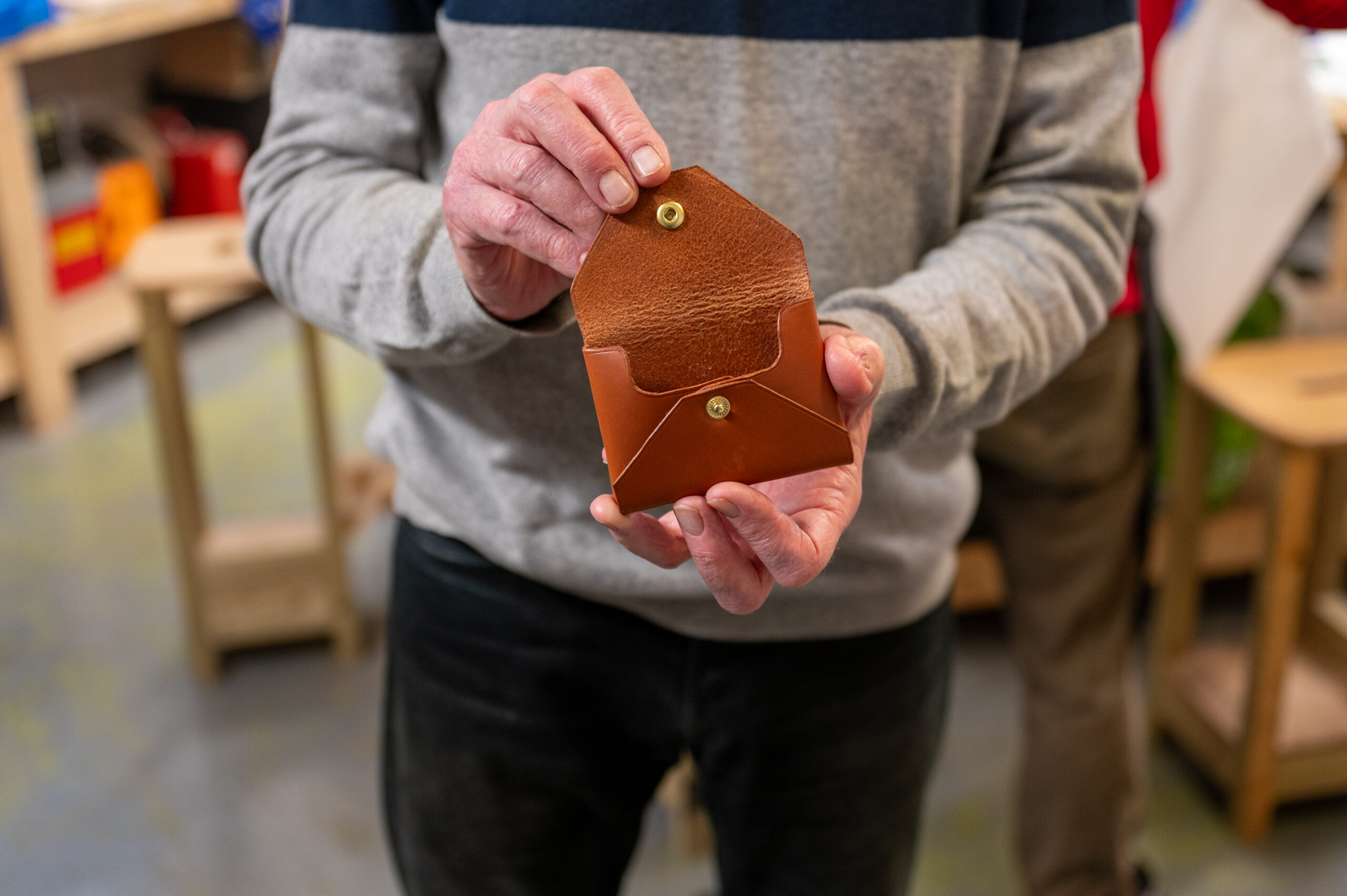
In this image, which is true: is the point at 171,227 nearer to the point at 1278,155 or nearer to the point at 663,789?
the point at 663,789

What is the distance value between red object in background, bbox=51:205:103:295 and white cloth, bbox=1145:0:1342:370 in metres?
2.60

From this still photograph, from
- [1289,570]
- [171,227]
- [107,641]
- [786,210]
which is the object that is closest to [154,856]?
[107,641]

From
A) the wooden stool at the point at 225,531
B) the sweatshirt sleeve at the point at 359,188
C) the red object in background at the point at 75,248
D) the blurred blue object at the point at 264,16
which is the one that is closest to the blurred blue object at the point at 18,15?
the red object in background at the point at 75,248

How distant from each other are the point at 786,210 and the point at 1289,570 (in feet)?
3.79

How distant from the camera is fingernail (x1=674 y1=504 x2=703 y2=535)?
560mm

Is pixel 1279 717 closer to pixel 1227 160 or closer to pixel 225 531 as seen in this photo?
pixel 1227 160

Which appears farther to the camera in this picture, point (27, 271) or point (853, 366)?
point (27, 271)

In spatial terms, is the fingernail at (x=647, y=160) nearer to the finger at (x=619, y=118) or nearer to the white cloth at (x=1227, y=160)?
the finger at (x=619, y=118)

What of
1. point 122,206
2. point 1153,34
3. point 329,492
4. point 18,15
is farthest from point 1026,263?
point 122,206

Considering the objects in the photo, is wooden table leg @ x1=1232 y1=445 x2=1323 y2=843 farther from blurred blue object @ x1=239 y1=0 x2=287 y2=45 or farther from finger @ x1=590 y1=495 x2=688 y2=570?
blurred blue object @ x1=239 y1=0 x2=287 y2=45

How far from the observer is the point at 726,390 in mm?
614

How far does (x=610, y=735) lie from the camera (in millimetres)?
848

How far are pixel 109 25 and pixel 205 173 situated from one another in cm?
50

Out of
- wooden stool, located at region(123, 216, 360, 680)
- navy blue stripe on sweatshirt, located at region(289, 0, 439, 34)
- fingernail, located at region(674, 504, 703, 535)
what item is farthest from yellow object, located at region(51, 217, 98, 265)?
fingernail, located at region(674, 504, 703, 535)
